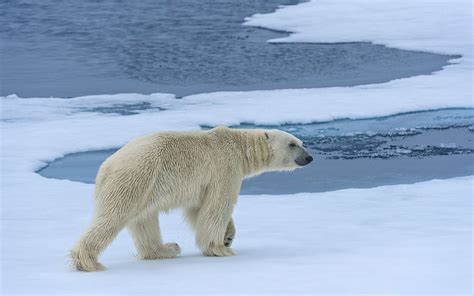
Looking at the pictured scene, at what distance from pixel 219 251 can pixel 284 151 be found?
0.84 meters

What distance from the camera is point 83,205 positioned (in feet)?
23.2

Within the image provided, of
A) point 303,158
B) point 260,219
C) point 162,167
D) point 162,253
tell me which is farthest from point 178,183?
point 260,219

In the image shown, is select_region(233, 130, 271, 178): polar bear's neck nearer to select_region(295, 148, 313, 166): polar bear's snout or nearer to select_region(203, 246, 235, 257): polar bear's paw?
select_region(295, 148, 313, 166): polar bear's snout

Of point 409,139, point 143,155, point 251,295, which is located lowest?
point 409,139

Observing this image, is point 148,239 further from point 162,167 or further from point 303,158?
point 303,158

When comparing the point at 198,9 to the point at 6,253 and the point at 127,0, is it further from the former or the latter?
the point at 6,253

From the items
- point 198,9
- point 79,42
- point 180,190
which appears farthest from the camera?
point 198,9

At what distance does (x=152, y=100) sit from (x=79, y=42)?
6.39 metres

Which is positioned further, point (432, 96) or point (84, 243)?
point (432, 96)

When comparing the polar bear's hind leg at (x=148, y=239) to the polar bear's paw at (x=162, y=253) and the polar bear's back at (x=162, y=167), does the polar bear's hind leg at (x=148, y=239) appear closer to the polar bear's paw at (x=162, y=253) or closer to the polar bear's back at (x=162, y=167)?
the polar bear's paw at (x=162, y=253)

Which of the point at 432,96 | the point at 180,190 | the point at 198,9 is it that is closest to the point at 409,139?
the point at 432,96

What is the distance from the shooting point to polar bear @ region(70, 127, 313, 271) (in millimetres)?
4910

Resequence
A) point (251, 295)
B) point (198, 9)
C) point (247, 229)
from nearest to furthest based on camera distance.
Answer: point (251, 295) < point (247, 229) < point (198, 9)

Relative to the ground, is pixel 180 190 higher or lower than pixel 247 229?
higher
